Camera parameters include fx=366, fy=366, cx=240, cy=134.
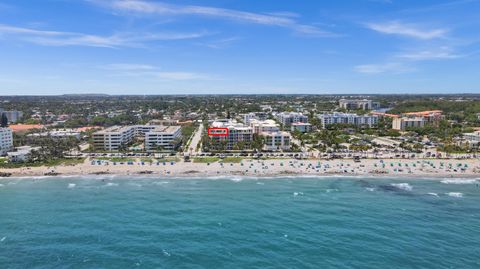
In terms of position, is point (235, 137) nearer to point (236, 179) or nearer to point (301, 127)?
point (236, 179)

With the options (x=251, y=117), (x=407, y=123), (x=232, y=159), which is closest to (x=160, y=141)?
(x=232, y=159)

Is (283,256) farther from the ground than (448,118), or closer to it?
closer to it

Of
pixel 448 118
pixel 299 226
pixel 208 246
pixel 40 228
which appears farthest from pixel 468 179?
pixel 448 118

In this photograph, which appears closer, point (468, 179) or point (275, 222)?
point (275, 222)

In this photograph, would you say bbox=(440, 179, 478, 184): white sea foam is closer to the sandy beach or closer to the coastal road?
the sandy beach

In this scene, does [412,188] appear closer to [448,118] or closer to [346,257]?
[346,257]

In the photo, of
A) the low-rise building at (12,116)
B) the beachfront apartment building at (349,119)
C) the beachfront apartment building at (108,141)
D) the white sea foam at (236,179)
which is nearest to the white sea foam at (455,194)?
the white sea foam at (236,179)
